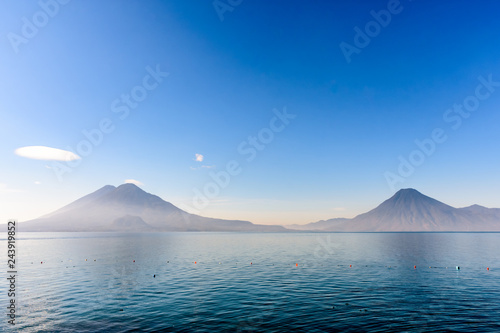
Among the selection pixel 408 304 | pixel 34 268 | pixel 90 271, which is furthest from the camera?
pixel 34 268

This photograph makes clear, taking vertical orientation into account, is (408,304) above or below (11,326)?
below

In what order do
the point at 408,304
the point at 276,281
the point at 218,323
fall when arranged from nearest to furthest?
the point at 218,323 → the point at 408,304 → the point at 276,281

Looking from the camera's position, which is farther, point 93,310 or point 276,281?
point 276,281

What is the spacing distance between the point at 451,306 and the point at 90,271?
76.1 meters

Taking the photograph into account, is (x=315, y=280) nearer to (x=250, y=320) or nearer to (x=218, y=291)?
(x=218, y=291)

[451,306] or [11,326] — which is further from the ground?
[11,326]

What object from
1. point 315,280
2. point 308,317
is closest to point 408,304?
point 308,317

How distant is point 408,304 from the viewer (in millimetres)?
40375

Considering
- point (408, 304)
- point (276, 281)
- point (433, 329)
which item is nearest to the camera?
point (433, 329)

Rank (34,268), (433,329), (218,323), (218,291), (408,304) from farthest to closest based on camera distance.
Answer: (34,268)
(218,291)
(408,304)
(218,323)
(433,329)

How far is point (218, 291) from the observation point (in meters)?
49.3

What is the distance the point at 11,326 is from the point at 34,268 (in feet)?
188

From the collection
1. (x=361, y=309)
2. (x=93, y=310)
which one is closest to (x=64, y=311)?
(x=93, y=310)

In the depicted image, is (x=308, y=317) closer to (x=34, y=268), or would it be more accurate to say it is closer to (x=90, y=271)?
(x=90, y=271)
